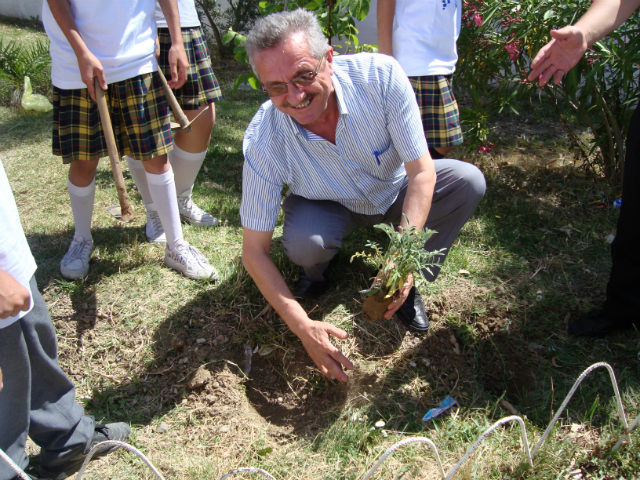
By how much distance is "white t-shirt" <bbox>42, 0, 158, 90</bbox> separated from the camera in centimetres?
217

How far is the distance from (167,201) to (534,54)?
2525mm

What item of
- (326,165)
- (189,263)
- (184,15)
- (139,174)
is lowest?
(189,263)

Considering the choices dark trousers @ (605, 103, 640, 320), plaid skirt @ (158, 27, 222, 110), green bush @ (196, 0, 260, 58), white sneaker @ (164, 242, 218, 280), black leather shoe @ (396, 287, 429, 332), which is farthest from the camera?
green bush @ (196, 0, 260, 58)

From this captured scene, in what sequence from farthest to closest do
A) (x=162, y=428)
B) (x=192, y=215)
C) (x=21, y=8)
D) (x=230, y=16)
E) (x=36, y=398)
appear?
1. (x=21, y=8)
2. (x=230, y=16)
3. (x=192, y=215)
4. (x=162, y=428)
5. (x=36, y=398)

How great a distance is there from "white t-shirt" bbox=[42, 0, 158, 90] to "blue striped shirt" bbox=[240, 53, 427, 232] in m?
0.72

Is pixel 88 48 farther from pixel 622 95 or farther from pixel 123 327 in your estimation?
pixel 622 95

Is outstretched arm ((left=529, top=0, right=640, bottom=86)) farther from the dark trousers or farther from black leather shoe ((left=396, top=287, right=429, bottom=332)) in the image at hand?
black leather shoe ((left=396, top=287, right=429, bottom=332))

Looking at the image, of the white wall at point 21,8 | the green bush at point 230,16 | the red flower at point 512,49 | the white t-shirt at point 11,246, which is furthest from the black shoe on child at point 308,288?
the white wall at point 21,8

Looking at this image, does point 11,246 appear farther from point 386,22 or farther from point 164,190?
point 386,22

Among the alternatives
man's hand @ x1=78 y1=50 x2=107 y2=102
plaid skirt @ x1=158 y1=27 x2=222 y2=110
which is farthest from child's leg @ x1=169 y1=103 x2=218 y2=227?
man's hand @ x1=78 y1=50 x2=107 y2=102

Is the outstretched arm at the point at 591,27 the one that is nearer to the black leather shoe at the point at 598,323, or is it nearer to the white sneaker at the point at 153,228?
the black leather shoe at the point at 598,323

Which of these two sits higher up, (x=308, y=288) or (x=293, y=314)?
(x=293, y=314)

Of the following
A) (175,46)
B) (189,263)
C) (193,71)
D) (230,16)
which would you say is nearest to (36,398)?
(189,263)

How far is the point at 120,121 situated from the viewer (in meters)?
2.44
